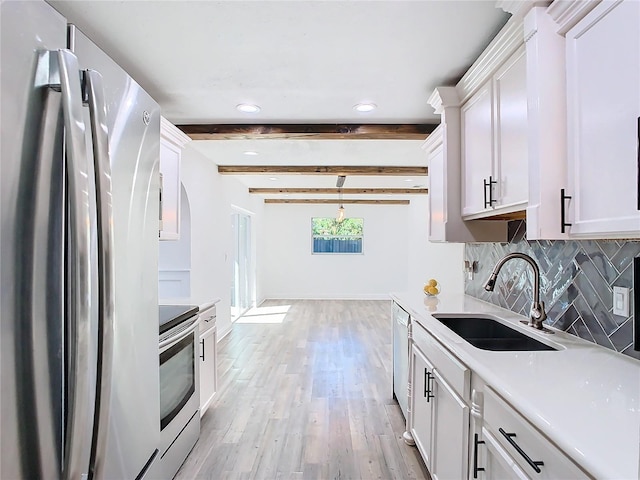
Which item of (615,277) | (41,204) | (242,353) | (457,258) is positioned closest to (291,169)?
(242,353)

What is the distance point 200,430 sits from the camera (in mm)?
2691

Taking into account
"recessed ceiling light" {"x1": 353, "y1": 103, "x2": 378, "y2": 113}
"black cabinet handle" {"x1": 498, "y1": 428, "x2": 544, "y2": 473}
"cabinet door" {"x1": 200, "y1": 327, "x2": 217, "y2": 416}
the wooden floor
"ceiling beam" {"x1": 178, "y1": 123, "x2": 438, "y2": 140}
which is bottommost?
the wooden floor

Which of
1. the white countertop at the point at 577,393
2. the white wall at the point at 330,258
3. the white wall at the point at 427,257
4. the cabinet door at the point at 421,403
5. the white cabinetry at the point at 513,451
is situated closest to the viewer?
the white countertop at the point at 577,393

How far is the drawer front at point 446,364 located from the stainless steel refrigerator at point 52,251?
48.7 inches

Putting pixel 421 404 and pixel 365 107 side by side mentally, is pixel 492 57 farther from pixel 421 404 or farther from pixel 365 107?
pixel 421 404

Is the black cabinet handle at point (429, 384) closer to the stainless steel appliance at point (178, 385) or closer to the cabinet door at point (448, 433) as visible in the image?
the cabinet door at point (448, 433)

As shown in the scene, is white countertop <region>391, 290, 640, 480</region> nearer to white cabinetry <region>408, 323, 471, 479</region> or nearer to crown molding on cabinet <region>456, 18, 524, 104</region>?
white cabinetry <region>408, 323, 471, 479</region>

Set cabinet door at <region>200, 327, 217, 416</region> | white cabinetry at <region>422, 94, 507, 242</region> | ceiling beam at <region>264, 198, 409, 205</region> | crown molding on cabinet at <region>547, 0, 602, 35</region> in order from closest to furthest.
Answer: crown molding on cabinet at <region>547, 0, 602, 35</region>, white cabinetry at <region>422, 94, 507, 242</region>, cabinet door at <region>200, 327, 217, 416</region>, ceiling beam at <region>264, 198, 409, 205</region>

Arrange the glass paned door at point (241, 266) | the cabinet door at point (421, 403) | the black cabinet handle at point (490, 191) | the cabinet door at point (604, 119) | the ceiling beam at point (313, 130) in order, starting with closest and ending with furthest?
the cabinet door at point (604, 119)
the black cabinet handle at point (490, 191)
the cabinet door at point (421, 403)
the ceiling beam at point (313, 130)
the glass paned door at point (241, 266)

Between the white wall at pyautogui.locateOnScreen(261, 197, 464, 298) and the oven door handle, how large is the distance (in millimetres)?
6456

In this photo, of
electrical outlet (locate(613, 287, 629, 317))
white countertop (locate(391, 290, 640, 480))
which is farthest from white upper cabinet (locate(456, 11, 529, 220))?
white countertop (locate(391, 290, 640, 480))

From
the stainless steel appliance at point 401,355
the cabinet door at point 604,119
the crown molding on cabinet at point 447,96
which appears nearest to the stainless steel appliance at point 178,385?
the stainless steel appliance at point 401,355

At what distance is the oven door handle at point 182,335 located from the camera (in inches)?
78.2

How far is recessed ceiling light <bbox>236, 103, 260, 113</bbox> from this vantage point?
2.84 m
